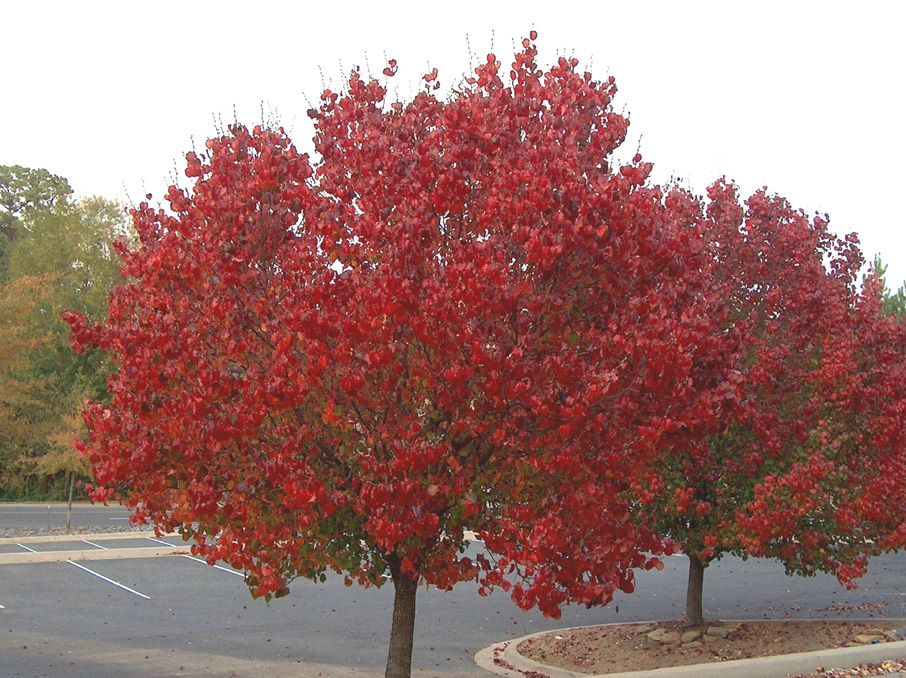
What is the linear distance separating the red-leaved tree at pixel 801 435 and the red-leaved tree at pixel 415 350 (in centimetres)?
480

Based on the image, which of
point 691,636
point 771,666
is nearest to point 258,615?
point 691,636

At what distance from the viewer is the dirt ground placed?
12.5m

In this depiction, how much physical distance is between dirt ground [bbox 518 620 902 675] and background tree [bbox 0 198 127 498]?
1724cm

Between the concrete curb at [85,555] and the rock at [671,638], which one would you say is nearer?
the rock at [671,638]

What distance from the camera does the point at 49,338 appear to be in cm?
3011

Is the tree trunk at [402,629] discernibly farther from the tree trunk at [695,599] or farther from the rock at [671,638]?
the tree trunk at [695,599]

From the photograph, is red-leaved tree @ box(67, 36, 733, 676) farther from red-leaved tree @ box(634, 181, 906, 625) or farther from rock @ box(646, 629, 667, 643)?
rock @ box(646, 629, 667, 643)

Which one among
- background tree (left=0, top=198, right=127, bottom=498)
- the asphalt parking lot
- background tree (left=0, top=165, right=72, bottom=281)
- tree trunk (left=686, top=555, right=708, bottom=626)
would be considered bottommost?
the asphalt parking lot

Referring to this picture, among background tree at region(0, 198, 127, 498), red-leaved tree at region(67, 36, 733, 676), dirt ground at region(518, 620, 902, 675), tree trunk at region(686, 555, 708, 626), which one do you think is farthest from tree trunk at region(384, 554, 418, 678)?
background tree at region(0, 198, 127, 498)

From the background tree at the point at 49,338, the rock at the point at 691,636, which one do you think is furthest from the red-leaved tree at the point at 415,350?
the background tree at the point at 49,338

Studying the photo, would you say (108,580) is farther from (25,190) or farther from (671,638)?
(25,190)

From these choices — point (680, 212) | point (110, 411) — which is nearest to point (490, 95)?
point (110, 411)

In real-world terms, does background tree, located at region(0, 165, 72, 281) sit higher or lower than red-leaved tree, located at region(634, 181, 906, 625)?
higher

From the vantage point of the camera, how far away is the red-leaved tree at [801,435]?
11.7 m
